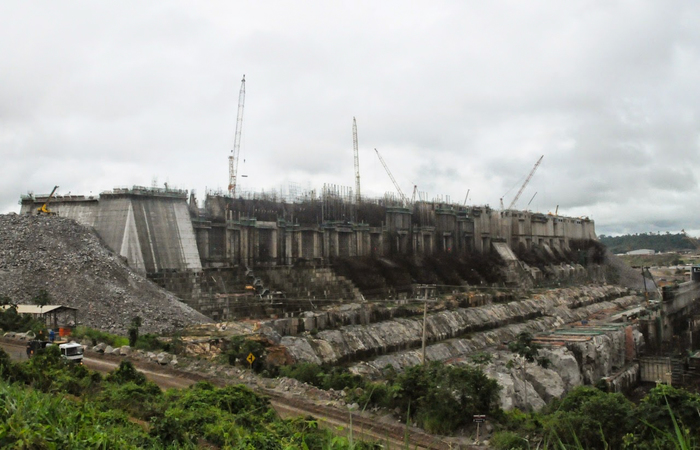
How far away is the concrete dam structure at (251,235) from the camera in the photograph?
127ft

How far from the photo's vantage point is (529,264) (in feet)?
277

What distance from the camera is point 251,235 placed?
153 ft

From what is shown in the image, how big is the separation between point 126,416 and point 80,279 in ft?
84.2

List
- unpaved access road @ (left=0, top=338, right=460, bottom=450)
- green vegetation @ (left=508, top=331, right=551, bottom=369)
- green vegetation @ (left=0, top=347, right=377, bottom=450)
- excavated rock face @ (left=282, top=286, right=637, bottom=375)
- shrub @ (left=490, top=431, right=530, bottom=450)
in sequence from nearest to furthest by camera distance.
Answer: green vegetation @ (left=0, top=347, right=377, bottom=450), shrub @ (left=490, top=431, right=530, bottom=450), unpaved access road @ (left=0, top=338, right=460, bottom=450), green vegetation @ (left=508, top=331, right=551, bottom=369), excavated rock face @ (left=282, top=286, right=637, bottom=375)

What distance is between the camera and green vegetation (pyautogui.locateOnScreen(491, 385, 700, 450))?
11180 millimetres

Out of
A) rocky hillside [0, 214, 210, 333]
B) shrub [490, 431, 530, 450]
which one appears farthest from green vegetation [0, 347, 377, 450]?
rocky hillside [0, 214, 210, 333]

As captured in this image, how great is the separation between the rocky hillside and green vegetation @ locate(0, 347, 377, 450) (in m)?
14.9

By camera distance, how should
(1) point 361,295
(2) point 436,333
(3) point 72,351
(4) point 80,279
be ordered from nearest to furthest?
(3) point 72,351 → (4) point 80,279 → (2) point 436,333 → (1) point 361,295

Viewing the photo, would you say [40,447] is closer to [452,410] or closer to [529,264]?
[452,410]

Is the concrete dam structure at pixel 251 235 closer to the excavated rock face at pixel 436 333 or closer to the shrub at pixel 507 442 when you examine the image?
the excavated rock face at pixel 436 333

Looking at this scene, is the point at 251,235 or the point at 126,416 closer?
the point at 126,416

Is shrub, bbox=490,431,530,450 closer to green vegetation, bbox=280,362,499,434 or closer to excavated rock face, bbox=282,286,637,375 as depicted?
green vegetation, bbox=280,362,499,434

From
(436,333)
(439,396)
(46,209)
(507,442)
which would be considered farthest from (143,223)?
(507,442)

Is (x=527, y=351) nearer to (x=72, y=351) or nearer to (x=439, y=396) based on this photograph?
(x=439, y=396)
